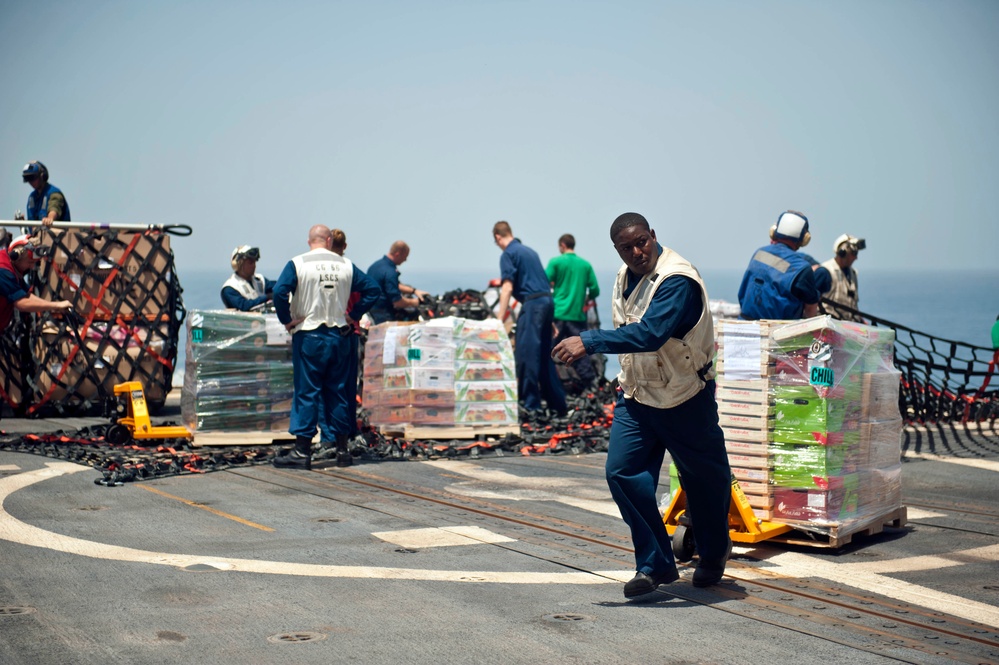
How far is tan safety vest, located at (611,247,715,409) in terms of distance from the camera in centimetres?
615

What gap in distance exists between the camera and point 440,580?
21.4ft

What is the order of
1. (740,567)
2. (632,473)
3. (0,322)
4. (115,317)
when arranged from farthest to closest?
(115,317) → (0,322) → (740,567) → (632,473)

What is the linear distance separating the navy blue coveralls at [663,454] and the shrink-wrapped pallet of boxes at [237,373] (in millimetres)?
6633

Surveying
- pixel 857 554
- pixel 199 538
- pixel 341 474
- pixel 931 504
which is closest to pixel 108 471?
pixel 341 474

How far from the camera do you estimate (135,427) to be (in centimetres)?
1209

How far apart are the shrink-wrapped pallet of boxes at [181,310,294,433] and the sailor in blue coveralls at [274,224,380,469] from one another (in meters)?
1.39

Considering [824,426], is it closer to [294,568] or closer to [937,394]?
[294,568]

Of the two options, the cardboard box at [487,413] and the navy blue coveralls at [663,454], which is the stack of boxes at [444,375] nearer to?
the cardboard box at [487,413]

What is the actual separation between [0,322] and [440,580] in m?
7.69

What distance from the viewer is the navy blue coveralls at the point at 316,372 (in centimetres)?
1073

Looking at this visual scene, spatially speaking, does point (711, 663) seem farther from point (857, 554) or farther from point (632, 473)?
point (857, 554)

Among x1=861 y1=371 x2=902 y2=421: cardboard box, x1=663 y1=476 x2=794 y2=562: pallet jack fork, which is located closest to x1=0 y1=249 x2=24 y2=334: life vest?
x1=663 y1=476 x2=794 y2=562: pallet jack fork

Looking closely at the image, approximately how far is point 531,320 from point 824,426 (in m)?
7.85

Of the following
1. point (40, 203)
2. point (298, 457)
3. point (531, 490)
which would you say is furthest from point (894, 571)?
point (40, 203)
